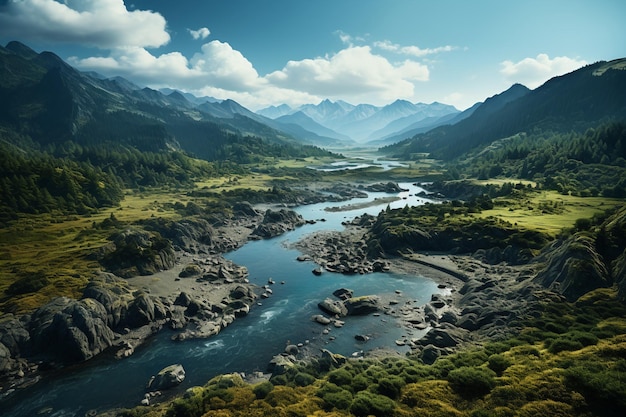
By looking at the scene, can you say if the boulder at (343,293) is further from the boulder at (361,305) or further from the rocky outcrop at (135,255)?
the rocky outcrop at (135,255)

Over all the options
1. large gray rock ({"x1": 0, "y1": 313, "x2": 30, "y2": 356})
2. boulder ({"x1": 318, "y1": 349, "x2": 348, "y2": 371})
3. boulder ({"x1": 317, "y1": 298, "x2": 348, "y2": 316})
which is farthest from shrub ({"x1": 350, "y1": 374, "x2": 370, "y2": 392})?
large gray rock ({"x1": 0, "y1": 313, "x2": 30, "y2": 356})

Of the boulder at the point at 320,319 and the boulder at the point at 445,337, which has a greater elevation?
the boulder at the point at 445,337

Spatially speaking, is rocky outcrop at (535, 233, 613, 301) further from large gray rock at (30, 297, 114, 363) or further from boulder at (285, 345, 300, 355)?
large gray rock at (30, 297, 114, 363)

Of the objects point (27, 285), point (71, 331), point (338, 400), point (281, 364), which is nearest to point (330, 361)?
point (281, 364)

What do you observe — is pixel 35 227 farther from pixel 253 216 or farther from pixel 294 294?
pixel 294 294

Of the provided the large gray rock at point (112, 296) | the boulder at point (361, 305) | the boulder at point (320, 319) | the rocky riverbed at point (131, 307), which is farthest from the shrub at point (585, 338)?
the large gray rock at point (112, 296)

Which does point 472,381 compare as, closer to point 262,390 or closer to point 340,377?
point 340,377

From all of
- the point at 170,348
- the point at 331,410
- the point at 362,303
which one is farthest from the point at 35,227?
the point at 331,410
